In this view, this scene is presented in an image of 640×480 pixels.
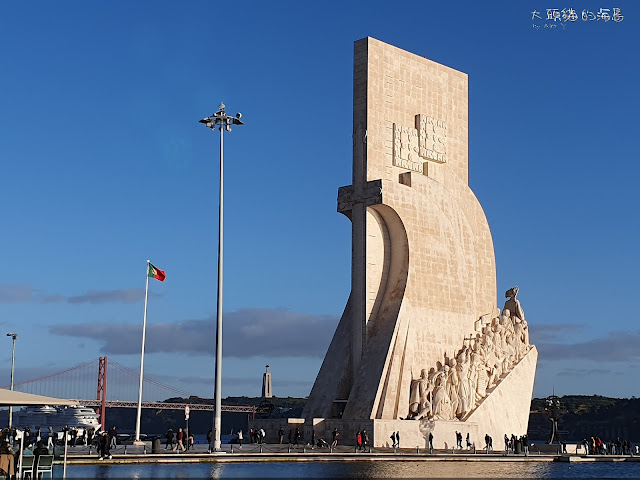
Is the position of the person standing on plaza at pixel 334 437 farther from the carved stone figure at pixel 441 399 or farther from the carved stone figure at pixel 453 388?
the carved stone figure at pixel 453 388

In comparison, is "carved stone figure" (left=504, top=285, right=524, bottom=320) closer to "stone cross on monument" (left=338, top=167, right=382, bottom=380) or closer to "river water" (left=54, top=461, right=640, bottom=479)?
"stone cross on monument" (left=338, top=167, right=382, bottom=380)

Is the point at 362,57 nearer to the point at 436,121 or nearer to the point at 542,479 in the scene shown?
the point at 436,121

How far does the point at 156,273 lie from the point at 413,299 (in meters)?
9.21

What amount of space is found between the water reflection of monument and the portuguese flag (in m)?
6.77

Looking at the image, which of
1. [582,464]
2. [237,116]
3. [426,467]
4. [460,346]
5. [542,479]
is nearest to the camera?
[542,479]

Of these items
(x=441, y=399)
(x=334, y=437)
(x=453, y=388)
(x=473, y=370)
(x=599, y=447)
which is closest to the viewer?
(x=334, y=437)

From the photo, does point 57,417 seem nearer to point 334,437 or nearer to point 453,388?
point 453,388

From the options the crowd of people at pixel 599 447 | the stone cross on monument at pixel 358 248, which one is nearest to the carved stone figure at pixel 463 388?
the stone cross on monument at pixel 358 248

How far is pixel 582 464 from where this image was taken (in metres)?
29.7

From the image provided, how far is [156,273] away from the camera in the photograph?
1320 inches

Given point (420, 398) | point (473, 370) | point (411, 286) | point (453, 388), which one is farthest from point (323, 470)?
point (473, 370)

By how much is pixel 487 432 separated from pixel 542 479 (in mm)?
14007

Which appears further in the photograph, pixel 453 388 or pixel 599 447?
pixel 599 447

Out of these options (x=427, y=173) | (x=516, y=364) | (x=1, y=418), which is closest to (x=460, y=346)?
(x=516, y=364)
